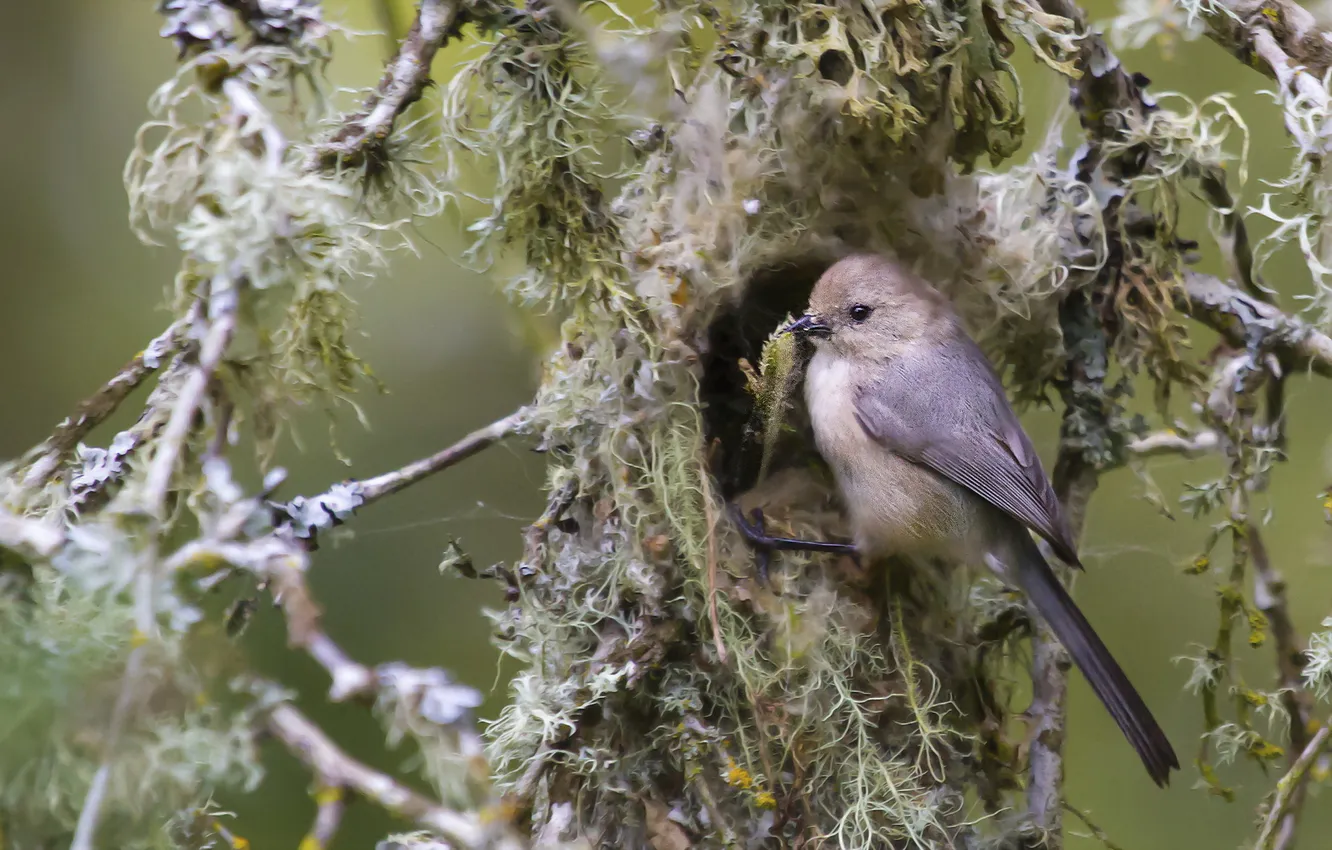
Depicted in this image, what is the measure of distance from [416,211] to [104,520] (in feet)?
2.89

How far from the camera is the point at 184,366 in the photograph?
1621 mm

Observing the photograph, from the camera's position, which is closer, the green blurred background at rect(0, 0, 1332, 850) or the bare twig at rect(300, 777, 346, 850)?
the bare twig at rect(300, 777, 346, 850)

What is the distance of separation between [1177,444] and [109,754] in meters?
2.21

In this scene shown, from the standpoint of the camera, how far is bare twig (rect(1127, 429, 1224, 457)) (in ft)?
8.15

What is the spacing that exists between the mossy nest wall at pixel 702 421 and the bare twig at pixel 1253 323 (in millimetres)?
252

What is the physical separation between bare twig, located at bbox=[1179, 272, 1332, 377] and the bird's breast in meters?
0.62

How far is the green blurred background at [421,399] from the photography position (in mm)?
3082

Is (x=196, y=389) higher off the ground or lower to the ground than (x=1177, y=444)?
higher

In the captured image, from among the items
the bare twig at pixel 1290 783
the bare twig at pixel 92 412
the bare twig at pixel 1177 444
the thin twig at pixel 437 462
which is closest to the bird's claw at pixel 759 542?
the thin twig at pixel 437 462

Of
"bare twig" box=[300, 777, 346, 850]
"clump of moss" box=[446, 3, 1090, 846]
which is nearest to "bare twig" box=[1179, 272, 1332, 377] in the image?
"clump of moss" box=[446, 3, 1090, 846]

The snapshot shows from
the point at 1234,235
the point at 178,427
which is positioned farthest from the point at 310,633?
the point at 1234,235

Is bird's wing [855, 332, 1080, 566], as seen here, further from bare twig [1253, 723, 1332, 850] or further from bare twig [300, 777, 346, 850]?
bare twig [300, 777, 346, 850]

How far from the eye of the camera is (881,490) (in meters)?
2.51

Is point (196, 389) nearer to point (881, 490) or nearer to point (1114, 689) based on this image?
point (881, 490)
